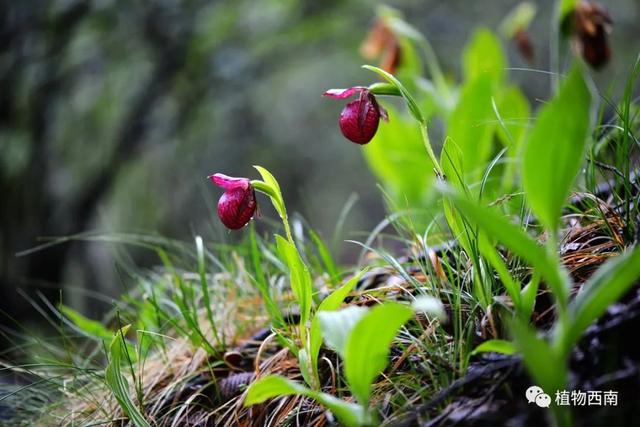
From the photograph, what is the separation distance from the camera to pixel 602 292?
1.62 feet

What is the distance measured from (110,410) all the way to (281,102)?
14.7 feet

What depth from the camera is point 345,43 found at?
3.09 metres

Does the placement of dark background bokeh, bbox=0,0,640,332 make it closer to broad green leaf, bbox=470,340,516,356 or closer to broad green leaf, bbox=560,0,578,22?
broad green leaf, bbox=560,0,578,22

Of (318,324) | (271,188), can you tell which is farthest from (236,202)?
(318,324)

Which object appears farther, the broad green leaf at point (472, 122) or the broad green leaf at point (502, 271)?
the broad green leaf at point (472, 122)

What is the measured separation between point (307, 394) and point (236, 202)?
0.29 meters

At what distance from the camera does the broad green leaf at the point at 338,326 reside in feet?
1.78

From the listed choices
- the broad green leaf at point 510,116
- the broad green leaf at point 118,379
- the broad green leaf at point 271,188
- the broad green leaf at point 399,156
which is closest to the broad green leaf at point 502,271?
the broad green leaf at point 271,188

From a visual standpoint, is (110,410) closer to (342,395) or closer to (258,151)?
(342,395)

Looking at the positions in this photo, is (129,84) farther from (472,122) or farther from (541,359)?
(541,359)

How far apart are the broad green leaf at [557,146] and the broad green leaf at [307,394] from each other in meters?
0.28

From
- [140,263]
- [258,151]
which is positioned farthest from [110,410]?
[258,151]

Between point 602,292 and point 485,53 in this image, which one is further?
point 485,53

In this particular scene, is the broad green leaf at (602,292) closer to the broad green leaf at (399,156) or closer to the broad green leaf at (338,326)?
the broad green leaf at (338,326)
